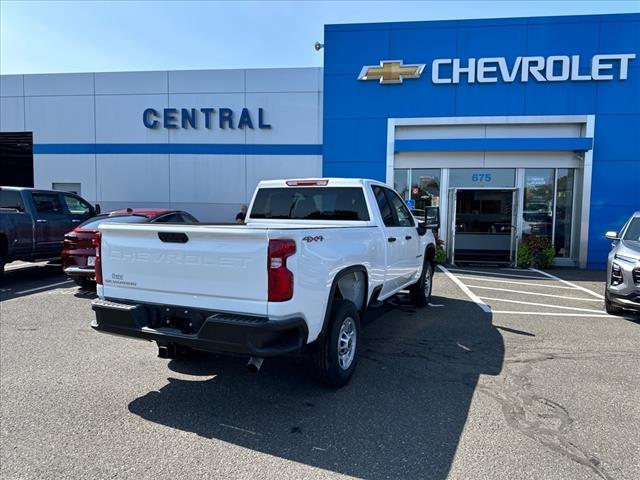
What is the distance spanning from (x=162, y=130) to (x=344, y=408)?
1328cm

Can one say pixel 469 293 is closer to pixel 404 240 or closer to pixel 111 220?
pixel 404 240

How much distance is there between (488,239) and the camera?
14.1 m

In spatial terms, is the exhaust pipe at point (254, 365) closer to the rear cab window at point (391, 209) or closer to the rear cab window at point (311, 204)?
the rear cab window at point (311, 204)

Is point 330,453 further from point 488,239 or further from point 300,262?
point 488,239

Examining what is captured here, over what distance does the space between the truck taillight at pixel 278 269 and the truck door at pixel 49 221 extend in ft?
28.2

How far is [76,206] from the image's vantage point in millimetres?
11047

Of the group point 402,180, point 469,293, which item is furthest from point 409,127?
point 469,293

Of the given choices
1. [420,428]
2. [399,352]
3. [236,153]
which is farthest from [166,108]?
[420,428]

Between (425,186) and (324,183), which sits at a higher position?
(425,186)

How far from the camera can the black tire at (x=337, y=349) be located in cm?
391

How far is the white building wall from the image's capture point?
1427cm

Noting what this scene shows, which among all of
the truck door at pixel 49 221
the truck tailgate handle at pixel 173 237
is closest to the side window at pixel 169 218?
the truck door at pixel 49 221

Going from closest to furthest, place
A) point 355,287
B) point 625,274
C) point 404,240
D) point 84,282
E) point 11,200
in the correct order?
1. point 355,287
2. point 404,240
3. point 625,274
4. point 84,282
5. point 11,200

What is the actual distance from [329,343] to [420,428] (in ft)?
3.29
